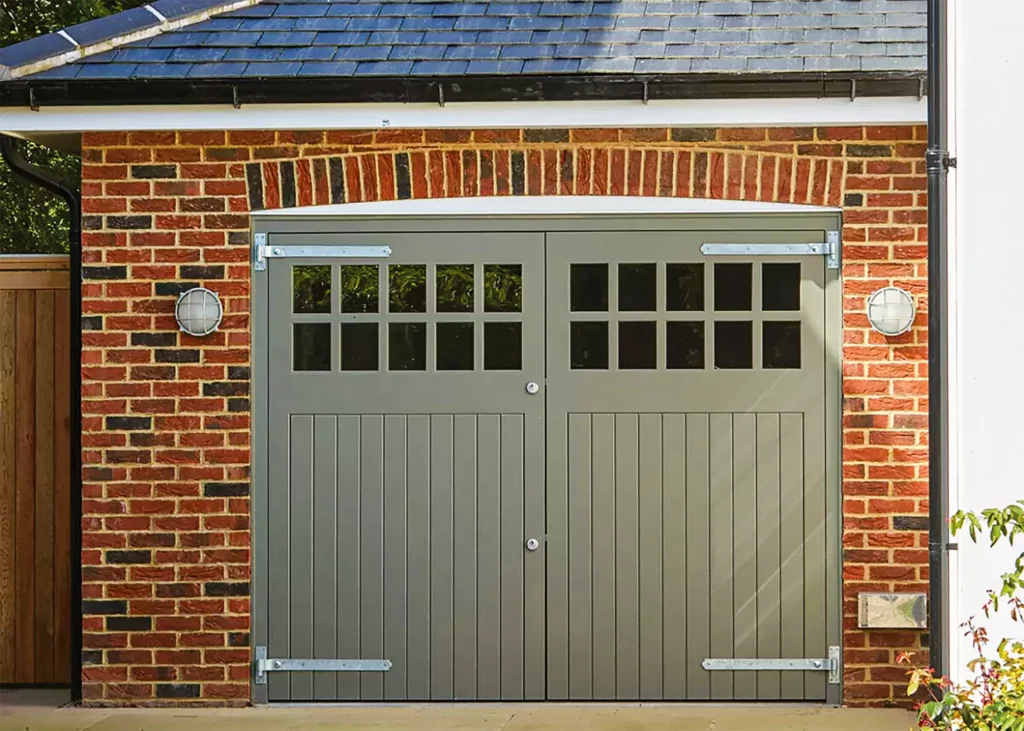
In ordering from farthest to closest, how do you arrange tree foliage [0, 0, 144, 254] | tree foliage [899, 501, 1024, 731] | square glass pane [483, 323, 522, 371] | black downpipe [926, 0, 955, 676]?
tree foliage [0, 0, 144, 254] → square glass pane [483, 323, 522, 371] → black downpipe [926, 0, 955, 676] → tree foliage [899, 501, 1024, 731]

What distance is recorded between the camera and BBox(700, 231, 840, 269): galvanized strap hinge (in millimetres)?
6180

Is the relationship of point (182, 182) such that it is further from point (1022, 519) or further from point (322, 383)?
point (1022, 519)

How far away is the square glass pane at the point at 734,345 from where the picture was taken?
247 inches

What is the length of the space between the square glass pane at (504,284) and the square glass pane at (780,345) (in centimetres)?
115

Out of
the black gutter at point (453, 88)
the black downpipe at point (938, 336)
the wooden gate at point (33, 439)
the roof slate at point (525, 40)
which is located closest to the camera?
the black downpipe at point (938, 336)

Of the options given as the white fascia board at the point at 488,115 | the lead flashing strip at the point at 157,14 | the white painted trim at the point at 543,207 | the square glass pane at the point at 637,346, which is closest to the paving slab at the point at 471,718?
the square glass pane at the point at 637,346

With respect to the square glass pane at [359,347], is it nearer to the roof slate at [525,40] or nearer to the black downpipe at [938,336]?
the roof slate at [525,40]

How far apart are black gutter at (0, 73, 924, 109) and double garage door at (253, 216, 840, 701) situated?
658mm

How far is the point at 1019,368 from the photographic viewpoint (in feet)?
15.1

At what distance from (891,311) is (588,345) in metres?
1.38

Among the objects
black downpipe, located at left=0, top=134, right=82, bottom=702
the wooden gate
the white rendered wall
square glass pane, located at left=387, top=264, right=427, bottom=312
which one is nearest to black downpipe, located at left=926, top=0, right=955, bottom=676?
the white rendered wall

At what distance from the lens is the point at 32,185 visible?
1193 cm

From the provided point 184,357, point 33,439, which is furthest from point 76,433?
point 184,357

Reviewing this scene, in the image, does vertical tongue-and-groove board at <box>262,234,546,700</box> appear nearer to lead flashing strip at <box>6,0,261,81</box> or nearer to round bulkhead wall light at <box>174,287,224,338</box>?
round bulkhead wall light at <box>174,287,224,338</box>
